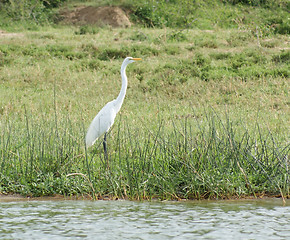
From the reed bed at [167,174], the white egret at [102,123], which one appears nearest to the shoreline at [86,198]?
the reed bed at [167,174]

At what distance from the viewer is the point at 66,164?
5844mm

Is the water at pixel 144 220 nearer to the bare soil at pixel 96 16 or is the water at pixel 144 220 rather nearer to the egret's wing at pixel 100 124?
the egret's wing at pixel 100 124

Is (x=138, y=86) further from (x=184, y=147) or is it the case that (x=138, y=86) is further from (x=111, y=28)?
(x=111, y=28)

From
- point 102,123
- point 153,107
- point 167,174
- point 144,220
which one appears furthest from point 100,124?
point 153,107

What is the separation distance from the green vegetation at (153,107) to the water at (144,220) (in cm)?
27

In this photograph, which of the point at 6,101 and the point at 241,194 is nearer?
the point at 241,194

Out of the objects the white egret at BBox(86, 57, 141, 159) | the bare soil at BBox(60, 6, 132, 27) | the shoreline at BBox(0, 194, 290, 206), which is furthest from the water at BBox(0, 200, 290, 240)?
the bare soil at BBox(60, 6, 132, 27)

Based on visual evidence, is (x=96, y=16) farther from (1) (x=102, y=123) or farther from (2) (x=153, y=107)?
(1) (x=102, y=123)

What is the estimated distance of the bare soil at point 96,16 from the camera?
20875mm

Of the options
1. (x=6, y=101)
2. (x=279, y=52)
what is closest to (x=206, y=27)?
(x=279, y=52)

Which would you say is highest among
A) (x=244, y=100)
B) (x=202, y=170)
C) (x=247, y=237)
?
(x=244, y=100)

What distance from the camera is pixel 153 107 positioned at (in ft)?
34.1

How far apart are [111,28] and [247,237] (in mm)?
15636

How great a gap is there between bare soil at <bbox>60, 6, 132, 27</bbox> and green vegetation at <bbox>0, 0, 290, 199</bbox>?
680 mm
